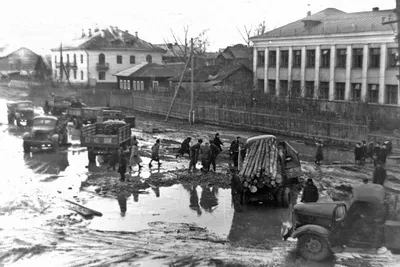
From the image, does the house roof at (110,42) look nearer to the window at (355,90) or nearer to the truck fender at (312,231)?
the window at (355,90)

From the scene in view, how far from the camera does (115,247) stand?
12945 millimetres

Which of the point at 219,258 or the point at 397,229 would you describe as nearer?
the point at 397,229

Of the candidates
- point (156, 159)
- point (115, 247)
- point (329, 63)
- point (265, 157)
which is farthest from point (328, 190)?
point (329, 63)

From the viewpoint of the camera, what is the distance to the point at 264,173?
663 inches

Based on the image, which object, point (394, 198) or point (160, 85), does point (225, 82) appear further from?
point (394, 198)

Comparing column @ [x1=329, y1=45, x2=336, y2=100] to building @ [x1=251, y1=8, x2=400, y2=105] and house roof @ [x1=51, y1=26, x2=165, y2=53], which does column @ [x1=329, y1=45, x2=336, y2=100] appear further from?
house roof @ [x1=51, y1=26, x2=165, y2=53]

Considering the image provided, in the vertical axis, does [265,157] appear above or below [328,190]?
above

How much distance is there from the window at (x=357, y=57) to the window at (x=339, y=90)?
7.21ft

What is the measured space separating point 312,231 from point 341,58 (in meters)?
38.9

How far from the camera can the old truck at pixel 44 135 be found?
29172mm

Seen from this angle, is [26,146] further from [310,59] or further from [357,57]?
[310,59]

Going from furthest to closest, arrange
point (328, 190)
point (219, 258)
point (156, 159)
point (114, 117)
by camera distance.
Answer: point (114, 117), point (156, 159), point (328, 190), point (219, 258)

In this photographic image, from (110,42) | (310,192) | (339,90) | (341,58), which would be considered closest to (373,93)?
(339,90)

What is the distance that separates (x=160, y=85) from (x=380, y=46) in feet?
109
